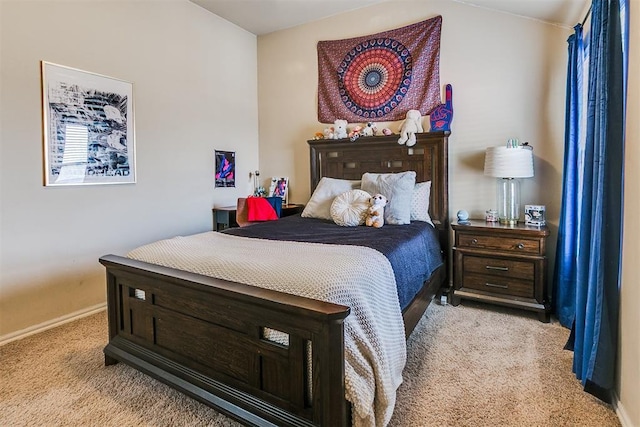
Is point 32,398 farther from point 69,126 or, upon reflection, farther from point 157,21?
point 157,21

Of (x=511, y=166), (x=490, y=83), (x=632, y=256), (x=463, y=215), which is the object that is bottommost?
(x=632, y=256)

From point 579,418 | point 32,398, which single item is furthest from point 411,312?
point 32,398

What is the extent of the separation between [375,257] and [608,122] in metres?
1.20

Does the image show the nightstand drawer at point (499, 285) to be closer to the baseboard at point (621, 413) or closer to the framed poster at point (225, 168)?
the baseboard at point (621, 413)

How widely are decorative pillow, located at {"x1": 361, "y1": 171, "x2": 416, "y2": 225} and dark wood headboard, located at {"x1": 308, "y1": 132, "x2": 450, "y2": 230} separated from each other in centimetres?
35

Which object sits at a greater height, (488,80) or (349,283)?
(488,80)

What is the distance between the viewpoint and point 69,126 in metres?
2.59

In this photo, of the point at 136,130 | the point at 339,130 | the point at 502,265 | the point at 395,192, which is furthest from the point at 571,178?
the point at 136,130

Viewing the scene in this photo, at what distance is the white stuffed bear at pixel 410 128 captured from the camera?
10.6 feet

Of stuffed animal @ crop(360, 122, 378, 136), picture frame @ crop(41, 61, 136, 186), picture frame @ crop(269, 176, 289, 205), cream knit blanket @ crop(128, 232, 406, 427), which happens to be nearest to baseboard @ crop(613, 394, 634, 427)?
cream knit blanket @ crop(128, 232, 406, 427)

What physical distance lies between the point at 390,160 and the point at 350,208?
0.91 metres

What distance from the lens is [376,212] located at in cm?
268

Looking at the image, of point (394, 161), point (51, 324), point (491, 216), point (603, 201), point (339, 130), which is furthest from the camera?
point (339, 130)

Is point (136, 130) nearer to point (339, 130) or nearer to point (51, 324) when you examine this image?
point (51, 324)
